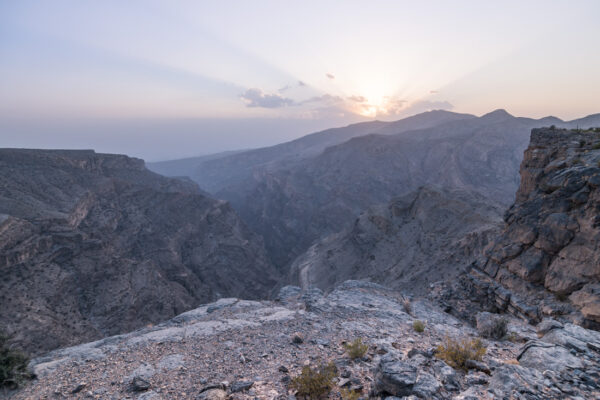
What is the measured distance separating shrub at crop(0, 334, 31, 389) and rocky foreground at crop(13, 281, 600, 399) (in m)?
0.27

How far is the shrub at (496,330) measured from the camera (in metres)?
7.31

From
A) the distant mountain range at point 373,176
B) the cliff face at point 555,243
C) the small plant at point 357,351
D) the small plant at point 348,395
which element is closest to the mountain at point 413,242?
the cliff face at point 555,243

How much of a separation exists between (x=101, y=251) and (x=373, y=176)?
73.7m

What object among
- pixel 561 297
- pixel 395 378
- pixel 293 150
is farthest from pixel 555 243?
pixel 293 150

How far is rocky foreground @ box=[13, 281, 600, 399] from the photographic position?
4160mm

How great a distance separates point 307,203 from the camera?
86812 mm

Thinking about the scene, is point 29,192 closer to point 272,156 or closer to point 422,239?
point 422,239

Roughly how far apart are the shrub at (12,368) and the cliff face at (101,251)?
1826 cm

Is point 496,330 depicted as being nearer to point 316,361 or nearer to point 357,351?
point 357,351

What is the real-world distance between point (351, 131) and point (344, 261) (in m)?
164

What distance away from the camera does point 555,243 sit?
10.6 meters

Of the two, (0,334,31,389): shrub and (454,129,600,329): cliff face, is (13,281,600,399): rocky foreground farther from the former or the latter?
(454,129,600,329): cliff face

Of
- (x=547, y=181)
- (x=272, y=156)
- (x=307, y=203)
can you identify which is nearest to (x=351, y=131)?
(x=272, y=156)

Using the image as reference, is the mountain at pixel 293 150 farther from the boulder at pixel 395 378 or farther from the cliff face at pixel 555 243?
the boulder at pixel 395 378
